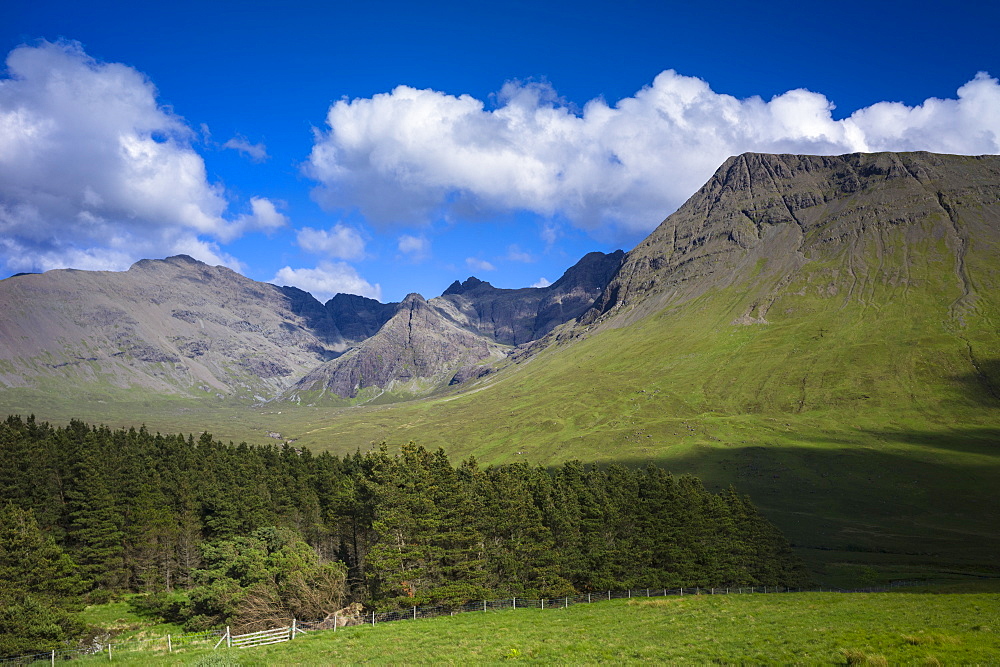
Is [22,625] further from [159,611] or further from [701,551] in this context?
[701,551]

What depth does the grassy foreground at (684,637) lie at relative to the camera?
27297mm

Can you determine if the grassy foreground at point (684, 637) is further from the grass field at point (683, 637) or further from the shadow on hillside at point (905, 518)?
the shadow on hillside at point (905, 518)

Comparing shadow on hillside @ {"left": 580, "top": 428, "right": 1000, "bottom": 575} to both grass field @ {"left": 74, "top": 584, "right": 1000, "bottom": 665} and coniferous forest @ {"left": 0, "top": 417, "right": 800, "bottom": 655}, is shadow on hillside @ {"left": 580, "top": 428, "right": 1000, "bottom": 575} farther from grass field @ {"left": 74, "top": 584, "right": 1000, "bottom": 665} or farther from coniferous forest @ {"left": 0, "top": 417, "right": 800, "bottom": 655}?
grass field @ {"left": 74, "top": 584, "right": 1000, "bottom": 665}

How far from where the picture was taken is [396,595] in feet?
189

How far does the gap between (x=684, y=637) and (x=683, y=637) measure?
0.21 ft

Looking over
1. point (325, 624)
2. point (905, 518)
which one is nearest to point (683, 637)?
point (325, 624)

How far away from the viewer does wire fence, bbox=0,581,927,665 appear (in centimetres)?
4022

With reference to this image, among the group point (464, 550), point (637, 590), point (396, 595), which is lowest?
point (637, 590)

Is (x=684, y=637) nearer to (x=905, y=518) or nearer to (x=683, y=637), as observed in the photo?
(x=683, y=637)

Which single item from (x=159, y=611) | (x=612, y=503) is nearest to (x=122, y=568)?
(x=159, y=611)

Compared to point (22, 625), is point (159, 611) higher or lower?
lower

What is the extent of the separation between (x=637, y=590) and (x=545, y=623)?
97.5 ft

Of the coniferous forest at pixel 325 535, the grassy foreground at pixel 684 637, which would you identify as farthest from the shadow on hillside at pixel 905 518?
the grassy foreground at pixel 684 637

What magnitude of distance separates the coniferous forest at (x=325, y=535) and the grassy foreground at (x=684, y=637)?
1210cm
